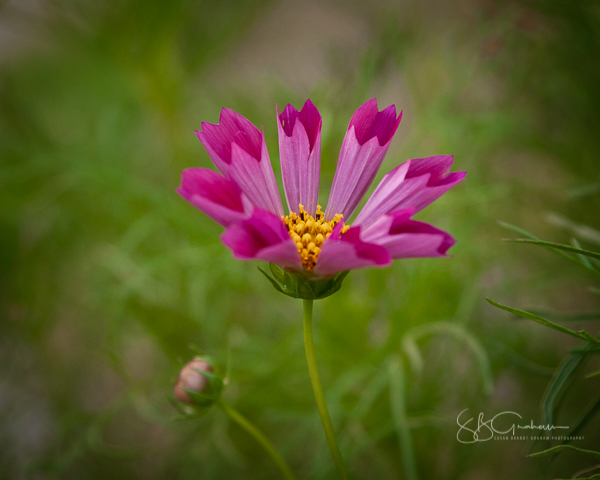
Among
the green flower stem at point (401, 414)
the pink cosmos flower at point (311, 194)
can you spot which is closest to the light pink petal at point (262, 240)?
the pink cosmos flower at point (311, 194)

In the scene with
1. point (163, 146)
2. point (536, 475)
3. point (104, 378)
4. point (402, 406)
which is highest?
point (163, 146)

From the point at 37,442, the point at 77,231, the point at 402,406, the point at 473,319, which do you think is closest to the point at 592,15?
the point at 473,319

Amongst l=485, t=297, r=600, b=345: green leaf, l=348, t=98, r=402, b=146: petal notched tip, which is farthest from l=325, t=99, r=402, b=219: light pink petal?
l=485, t=297, r=600, b=345: green leaf

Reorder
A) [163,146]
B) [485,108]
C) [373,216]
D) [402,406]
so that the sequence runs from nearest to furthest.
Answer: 1. [373,216]
2. [402,406]
3. [485,108]
4. [163,146]

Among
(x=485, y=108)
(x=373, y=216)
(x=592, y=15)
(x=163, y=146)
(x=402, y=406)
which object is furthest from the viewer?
(x=163, y=146)

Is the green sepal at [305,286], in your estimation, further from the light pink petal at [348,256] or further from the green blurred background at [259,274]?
the green blurred background at [259,274]

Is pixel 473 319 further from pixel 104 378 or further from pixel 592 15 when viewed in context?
pixel 104 378

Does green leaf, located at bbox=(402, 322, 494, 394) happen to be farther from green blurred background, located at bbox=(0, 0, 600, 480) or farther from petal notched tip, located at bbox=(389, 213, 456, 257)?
petal notched tip, located at bbox=(389, 213, 456, 257)

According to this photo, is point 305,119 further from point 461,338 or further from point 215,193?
point 461,338

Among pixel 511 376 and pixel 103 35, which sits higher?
pixel 103 35

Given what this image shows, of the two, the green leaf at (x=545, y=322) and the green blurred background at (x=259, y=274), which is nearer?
the green leaf at (x=545, y=322)
